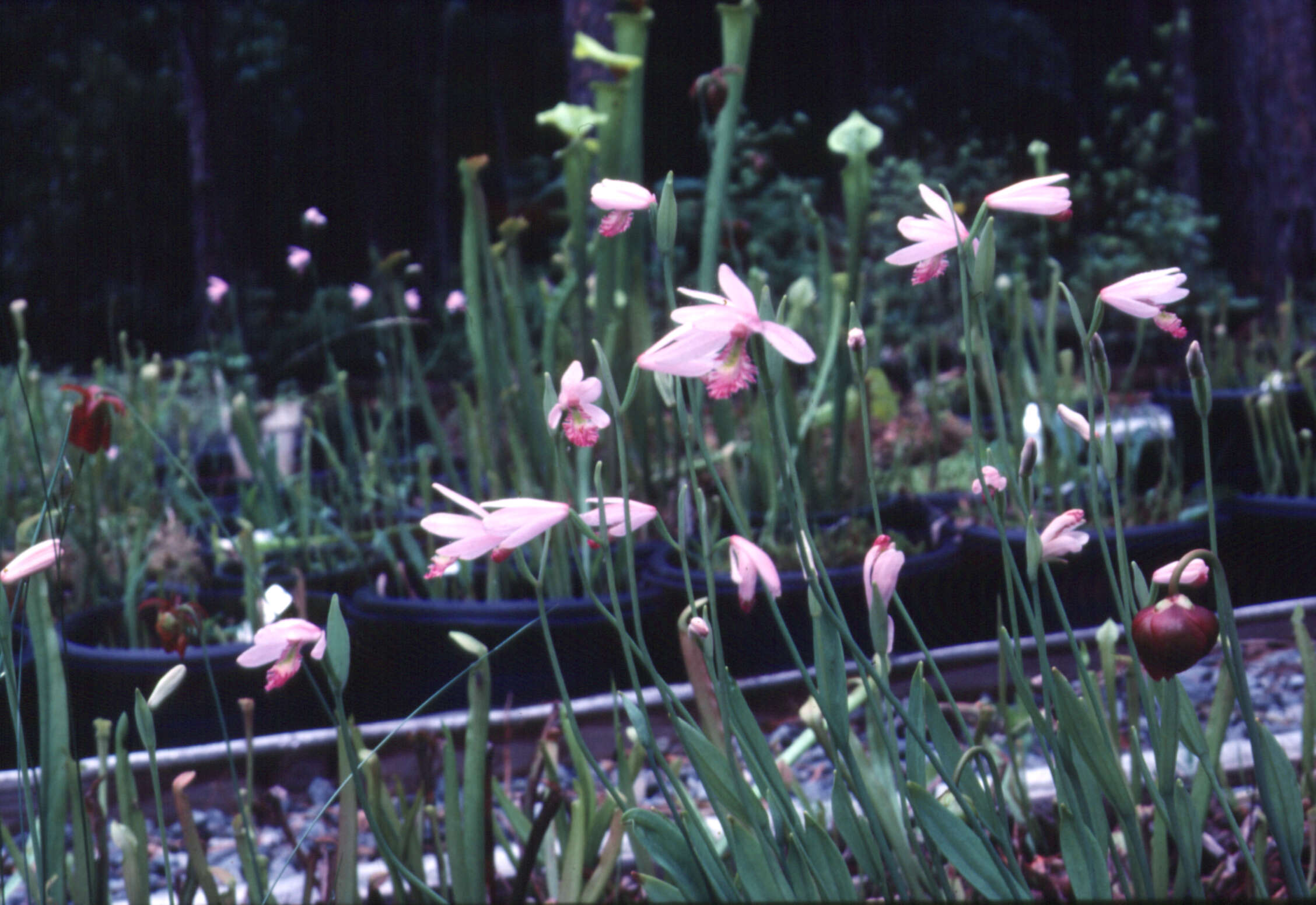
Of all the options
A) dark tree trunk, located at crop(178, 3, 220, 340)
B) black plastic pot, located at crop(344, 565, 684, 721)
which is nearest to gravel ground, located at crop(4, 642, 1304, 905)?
black plastic pot, located at crop(344, 565, 684, 721)

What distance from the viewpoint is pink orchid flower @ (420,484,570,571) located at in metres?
0.49

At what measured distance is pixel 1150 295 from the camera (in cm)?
54

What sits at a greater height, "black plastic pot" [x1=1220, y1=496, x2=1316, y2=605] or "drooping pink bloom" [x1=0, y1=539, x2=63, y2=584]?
"drooping pink bloom" [x1=0, y1=539, x2=63, y2=584]

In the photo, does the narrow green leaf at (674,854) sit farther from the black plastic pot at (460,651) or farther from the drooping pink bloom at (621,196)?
the black plastic pot at (460,651)

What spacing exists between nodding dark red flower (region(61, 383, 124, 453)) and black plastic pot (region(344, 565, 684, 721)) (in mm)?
Result: 439

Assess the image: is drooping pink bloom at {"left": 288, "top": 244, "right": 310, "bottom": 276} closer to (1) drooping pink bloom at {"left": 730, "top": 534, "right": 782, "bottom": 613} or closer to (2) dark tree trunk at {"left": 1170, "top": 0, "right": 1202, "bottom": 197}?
(1) drooping pink bloom at {"left": 730, "top": 534, "right": 782, "bottom": 613}

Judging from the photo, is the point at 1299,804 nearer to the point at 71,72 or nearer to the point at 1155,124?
the point at 1155,124

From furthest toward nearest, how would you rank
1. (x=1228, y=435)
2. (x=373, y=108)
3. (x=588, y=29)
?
(x=373, y=108) → (x=588, y=29) → (x=1228, y=435)

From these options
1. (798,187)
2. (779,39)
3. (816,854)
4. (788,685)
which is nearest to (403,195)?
(779,39)

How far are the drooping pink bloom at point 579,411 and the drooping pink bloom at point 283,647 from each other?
162mm

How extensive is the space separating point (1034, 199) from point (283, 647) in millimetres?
451

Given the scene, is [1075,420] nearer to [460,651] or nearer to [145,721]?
[145,721]

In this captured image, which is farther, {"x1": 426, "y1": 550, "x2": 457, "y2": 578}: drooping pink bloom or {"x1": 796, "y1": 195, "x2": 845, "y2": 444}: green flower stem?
{"x1": 796, "y1": 195, "x2": 845, "y2": 444}: green flower stem

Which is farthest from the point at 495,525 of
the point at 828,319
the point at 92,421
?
the point at 828,319
